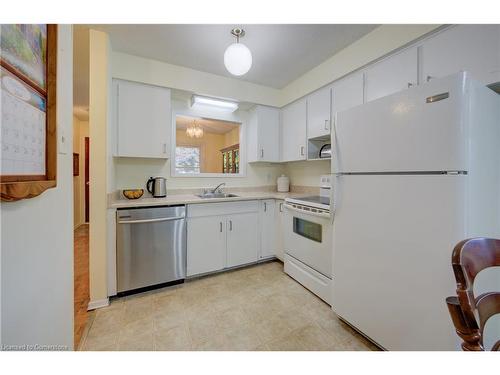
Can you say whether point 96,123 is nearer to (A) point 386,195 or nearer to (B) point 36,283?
(B) point 36,283

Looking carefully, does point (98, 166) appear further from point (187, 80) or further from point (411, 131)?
point (411, 131)

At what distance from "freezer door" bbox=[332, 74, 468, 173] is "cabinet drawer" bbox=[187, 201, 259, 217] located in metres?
1.31

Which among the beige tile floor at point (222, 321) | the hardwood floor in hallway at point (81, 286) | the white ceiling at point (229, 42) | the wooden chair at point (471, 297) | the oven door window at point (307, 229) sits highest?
the white ceiling at point (229, 42)

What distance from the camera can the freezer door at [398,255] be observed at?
3.15 feet

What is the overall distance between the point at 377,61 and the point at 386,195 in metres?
1.34

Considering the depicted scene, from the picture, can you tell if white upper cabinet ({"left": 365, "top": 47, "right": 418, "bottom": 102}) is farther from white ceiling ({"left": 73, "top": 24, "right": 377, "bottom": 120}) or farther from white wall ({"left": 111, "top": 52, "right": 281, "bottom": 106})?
white wall ({"left": 111, "top": 52, "right": 281, "bottom": 106})

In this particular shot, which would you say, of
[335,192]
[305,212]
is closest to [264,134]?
[305,212]

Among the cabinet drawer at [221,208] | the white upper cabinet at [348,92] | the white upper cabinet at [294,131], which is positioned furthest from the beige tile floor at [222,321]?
the white upper cabinet at [348,92]

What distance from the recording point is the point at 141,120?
2.14 m

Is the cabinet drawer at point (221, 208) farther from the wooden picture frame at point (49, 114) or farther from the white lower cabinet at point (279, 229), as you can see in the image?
the wooden picture frame at point (49, 114)

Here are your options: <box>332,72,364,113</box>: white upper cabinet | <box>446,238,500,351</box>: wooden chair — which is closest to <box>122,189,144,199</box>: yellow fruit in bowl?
<box>332,72,364,113</box>: white upper cabinet

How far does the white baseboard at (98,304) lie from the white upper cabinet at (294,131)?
2568 mm

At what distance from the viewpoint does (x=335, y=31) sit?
1762 mm

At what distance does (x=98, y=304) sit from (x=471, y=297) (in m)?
2.38
